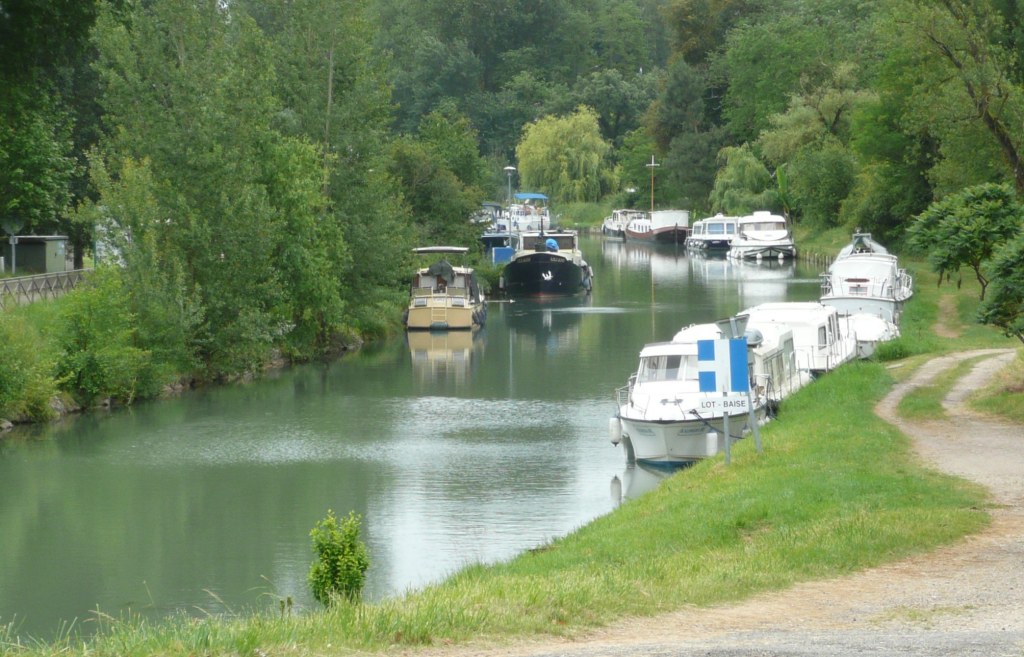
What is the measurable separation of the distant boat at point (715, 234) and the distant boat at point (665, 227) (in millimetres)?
11482

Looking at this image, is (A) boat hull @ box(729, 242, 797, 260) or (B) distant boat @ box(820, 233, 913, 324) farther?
(A) boat hull @ box(729, 242, 797, 260)

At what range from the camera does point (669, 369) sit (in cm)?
2875

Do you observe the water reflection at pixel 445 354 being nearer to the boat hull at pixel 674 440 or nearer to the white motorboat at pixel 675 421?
the white motorboat at pixel 675 421

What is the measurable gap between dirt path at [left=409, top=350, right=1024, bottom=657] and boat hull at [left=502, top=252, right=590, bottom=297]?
55.4 meters

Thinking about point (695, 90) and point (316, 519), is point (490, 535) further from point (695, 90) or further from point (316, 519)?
point (695, 90)

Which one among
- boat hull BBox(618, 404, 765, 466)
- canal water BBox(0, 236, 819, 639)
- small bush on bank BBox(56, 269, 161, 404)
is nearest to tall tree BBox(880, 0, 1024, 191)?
canal water BBox(0, 236, 819, 639)

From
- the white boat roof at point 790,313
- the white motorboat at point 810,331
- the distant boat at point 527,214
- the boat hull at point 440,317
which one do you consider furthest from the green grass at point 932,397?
the distant boat at point 527,214

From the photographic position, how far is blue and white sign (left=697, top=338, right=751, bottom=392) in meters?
21.8

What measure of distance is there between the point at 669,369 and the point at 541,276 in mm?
43365

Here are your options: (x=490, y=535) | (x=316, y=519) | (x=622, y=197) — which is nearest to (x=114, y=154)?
(x=316, y=519)

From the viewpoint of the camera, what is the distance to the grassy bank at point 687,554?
34.3 feet

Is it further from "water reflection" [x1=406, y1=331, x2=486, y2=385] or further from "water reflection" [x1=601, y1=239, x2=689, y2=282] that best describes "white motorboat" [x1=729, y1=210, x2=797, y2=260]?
"water reflection" [x1=406, y1=331, x2=486, y2=385]

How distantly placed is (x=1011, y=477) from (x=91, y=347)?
25243 millimetres

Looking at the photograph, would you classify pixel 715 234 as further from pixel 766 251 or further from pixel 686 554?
pixel 686 554
